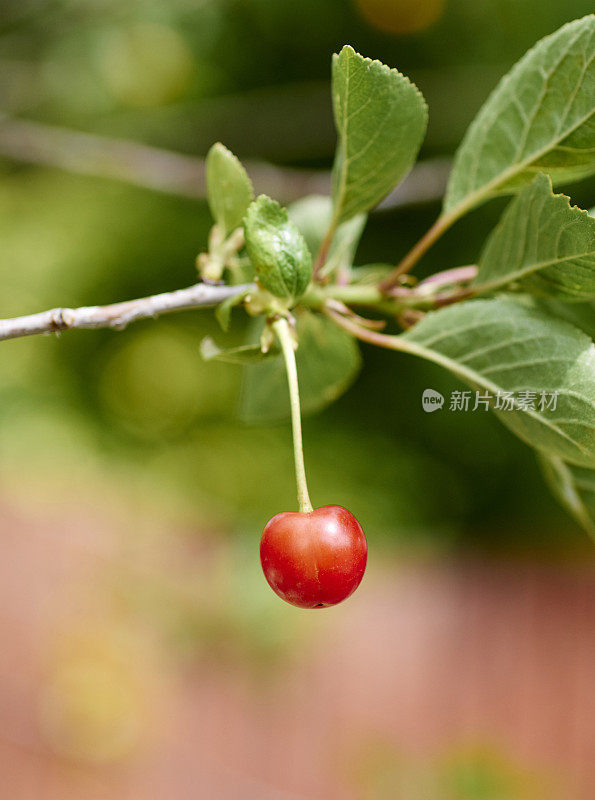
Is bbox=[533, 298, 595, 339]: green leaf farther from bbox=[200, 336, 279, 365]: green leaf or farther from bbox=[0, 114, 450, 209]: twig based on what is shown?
bbox=[0, 114, 450, 209]: twig

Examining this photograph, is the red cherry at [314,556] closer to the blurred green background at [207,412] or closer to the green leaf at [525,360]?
the green leaf at [525,360]

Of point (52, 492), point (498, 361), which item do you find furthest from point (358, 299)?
point (52, 492)

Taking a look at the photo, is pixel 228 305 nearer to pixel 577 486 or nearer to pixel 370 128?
pixel 370 128

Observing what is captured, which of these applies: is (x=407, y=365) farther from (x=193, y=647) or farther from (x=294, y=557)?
(x=294, y=557)

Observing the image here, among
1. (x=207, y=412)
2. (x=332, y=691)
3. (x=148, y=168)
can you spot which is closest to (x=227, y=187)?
(x=148, y=168)

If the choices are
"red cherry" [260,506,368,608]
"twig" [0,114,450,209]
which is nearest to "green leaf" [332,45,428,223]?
"red cherry" [260,506,368,608]

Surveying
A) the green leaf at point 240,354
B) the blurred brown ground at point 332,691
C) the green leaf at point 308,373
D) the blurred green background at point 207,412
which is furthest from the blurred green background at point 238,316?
the green leaf at point 240,354
